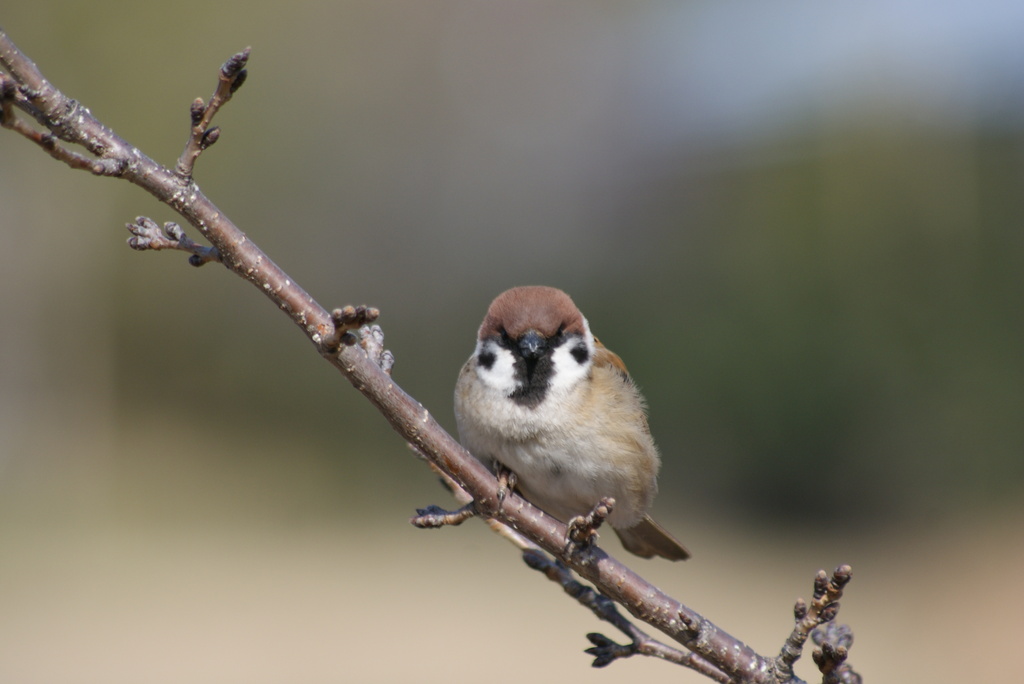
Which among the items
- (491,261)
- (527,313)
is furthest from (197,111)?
(491,261)

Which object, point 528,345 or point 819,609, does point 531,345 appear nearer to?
point 528,345

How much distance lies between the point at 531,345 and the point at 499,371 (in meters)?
0.11

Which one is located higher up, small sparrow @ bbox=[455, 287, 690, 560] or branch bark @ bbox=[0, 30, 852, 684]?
small sparrow @ bbox=[455, 287, 690, 560]

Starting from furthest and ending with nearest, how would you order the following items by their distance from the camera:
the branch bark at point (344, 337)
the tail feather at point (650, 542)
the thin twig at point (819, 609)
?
the tail feather at point (650, 542) < the thin twig at point (819, 609) < the branch bark at point (344, 337)

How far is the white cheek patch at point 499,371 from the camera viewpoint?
2.00 meters

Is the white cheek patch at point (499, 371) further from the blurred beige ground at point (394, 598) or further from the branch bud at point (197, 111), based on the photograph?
the blurred beige ground at point (394, 598)

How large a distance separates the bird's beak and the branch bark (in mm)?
348

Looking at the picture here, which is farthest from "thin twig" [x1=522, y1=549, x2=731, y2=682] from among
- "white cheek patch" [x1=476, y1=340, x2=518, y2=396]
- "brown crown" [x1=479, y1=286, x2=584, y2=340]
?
"brown crown" [x1=479, y1=286, x2=584, y2=340]

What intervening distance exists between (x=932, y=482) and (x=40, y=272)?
8.94 m

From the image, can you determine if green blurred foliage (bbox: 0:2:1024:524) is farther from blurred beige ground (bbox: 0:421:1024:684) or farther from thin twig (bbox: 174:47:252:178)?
thin twig (bbox: 174:47:252:178)

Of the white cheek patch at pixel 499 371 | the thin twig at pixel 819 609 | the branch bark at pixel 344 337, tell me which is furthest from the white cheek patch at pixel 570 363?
the thin twig at pixel 819 609

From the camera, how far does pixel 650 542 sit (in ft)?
8.06

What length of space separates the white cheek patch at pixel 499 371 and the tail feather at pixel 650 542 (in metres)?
0.64

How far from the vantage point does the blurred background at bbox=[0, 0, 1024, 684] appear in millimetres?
6586
